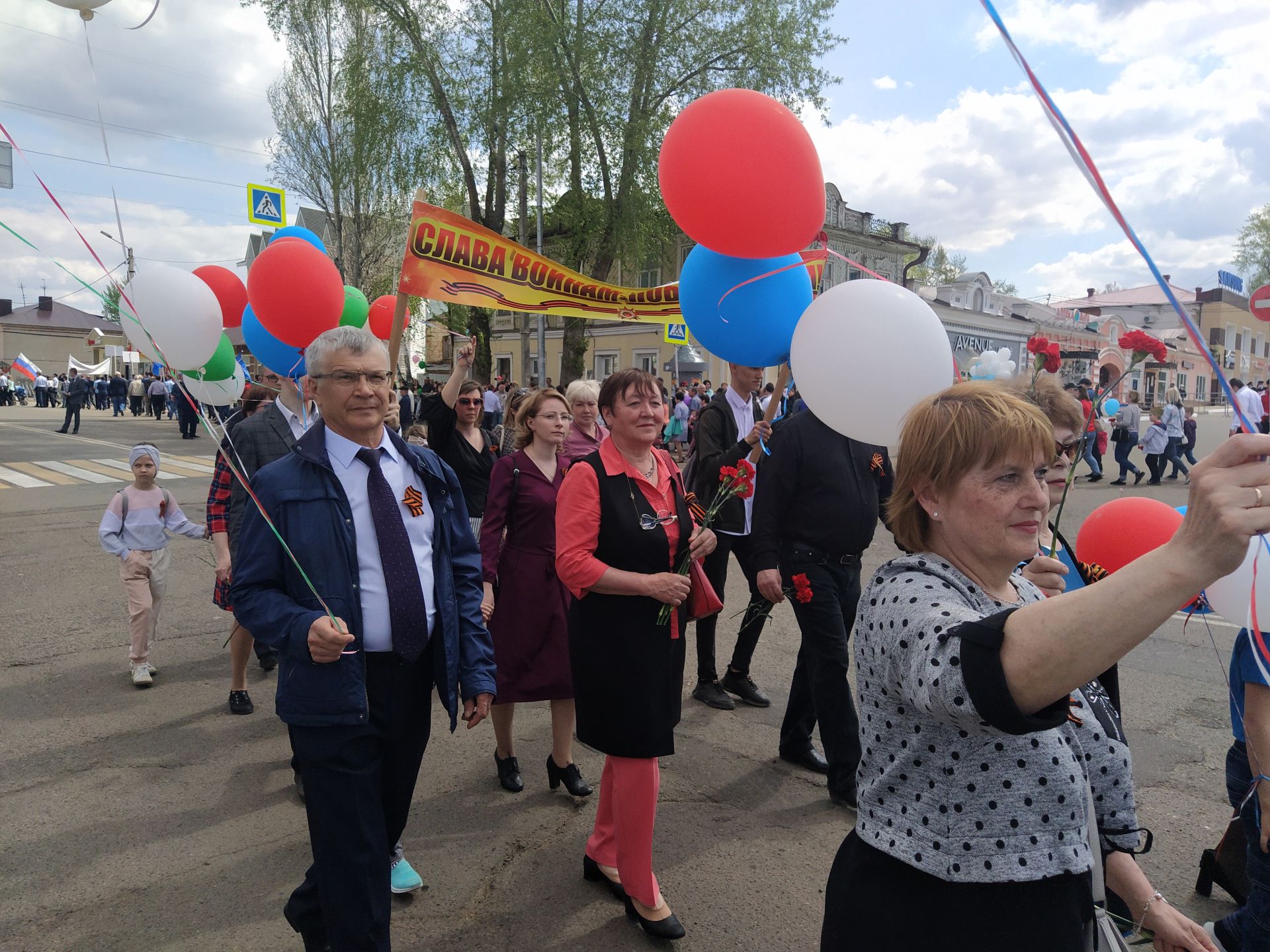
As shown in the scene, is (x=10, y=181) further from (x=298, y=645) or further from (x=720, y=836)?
(x=720, y=836)

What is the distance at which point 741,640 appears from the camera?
5156mm

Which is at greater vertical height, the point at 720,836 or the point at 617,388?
the point at 617,388

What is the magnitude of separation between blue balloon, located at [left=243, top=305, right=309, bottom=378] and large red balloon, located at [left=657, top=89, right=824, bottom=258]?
2783mm

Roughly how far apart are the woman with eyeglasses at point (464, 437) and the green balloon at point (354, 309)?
3.57 ft

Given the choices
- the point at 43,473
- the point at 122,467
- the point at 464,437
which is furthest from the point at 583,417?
the point at 122,467

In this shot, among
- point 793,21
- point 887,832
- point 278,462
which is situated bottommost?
point 887,832

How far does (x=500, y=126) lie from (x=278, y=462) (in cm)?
2085

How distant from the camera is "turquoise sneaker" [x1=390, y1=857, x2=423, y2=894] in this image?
309 centimetres


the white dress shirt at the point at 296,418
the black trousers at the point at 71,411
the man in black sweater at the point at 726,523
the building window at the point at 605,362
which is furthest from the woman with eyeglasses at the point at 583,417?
the building window at the point at 605,362

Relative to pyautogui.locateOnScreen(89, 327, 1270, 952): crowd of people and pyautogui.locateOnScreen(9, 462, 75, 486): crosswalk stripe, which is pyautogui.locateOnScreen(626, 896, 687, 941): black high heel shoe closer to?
pyautogui.locateOnScreen(89, 327, 1270, 952): crowd of people

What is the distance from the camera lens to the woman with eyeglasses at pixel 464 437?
479 cm

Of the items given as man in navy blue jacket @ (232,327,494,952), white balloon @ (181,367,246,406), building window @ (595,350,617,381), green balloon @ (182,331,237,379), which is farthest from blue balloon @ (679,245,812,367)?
building window @ (595,350,617,381)

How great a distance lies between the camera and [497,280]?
15.8 ft

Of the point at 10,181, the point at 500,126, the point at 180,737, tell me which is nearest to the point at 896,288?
the point at 10,181
